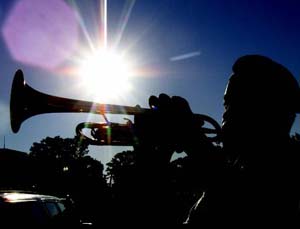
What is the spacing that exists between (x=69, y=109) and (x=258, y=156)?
2586 millimetres

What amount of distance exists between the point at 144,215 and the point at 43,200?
9.02 feet

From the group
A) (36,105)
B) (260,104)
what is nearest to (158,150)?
(260,104)

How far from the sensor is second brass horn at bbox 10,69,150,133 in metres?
3.33

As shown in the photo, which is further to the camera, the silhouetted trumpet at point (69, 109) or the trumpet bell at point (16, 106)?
the trumpet bell at point (16, 106)

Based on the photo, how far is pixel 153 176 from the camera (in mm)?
3168

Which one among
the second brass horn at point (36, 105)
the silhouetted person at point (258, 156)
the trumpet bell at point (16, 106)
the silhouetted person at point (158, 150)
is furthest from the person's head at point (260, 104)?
the trumpet bell at point (16, 106)

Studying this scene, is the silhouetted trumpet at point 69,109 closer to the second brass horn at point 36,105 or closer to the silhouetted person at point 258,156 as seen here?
the second brass horn at point 36,105

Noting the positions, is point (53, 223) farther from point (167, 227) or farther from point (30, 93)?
point (167, 227)

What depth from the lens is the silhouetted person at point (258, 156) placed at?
108 cm

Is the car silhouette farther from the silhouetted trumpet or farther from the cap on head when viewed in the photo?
the cap on head

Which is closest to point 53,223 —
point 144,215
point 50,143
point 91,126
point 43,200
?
point 43,200

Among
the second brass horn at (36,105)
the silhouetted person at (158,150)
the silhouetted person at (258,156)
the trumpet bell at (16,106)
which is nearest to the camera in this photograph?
the silhouetted person at (258,156)

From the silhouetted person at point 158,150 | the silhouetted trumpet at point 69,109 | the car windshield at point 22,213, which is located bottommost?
the car windshield at point 22,213

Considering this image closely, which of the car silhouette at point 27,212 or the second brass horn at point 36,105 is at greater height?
the second brass horn at point 36,105
